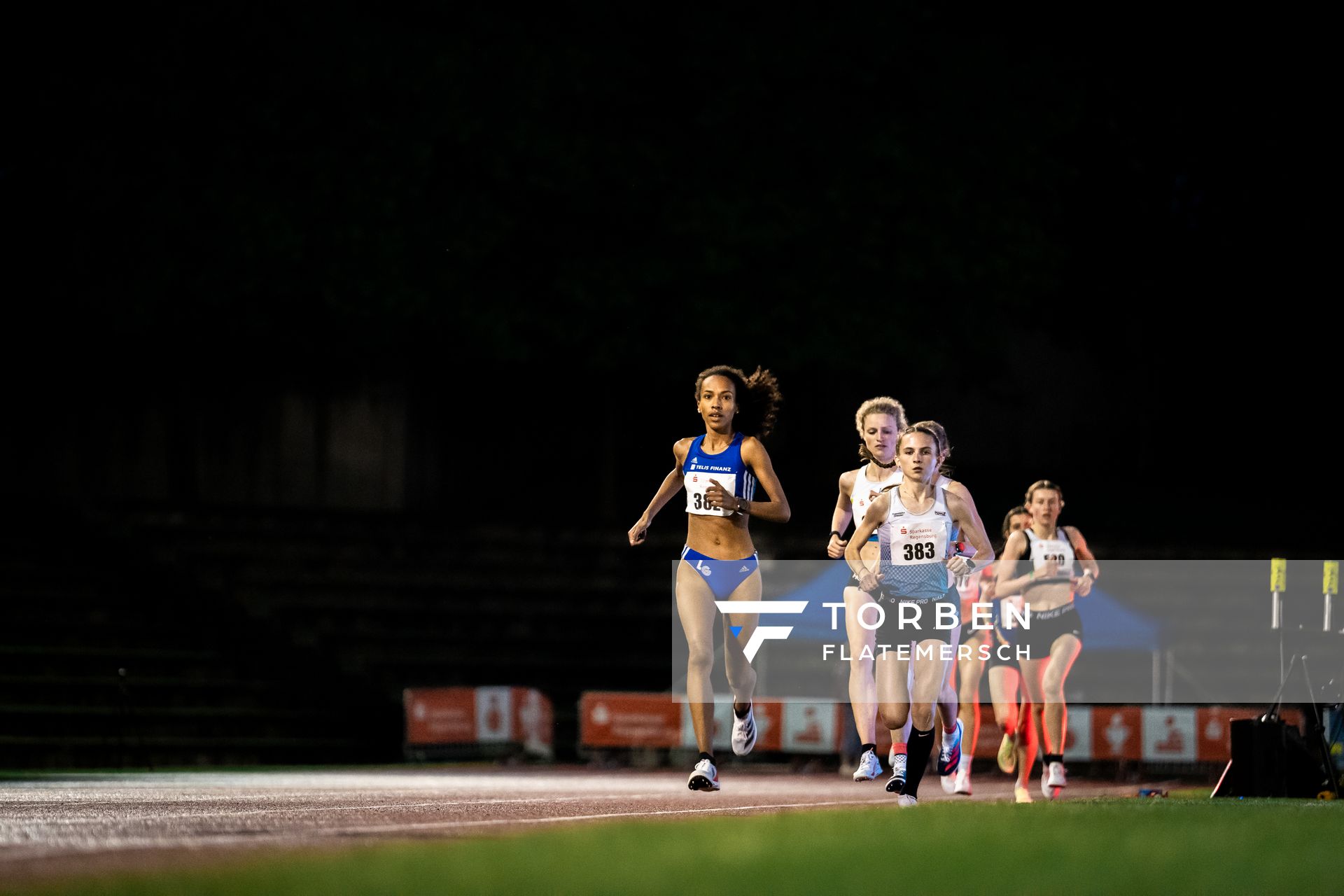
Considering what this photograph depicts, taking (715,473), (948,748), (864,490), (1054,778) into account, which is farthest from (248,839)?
(1054,778)

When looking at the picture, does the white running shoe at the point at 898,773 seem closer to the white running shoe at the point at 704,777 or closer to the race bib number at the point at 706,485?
the white running shoe at the point at 704,777

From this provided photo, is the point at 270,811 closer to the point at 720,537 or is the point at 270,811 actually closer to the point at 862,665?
the point at 720,537

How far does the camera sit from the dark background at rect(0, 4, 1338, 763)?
29.9 metres

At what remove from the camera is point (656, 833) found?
9.76 m

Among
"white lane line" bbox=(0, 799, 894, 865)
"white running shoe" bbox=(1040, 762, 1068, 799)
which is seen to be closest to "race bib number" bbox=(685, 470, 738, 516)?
"white lane line" bbox=(0, 799, 894, 865)

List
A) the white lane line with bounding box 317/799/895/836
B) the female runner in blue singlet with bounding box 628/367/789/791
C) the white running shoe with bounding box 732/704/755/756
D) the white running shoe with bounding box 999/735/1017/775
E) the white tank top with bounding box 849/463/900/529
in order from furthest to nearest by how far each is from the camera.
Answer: the white running shoe with bounding box 999/735/1017/775, the white tank top with bounding box 849/463/900/529, the white running shoe with bounding box 732/704/755/756, the female runner in blue singlet with bounding box 628/367/789/791, the white lane line with bounding box 317/799/895/836

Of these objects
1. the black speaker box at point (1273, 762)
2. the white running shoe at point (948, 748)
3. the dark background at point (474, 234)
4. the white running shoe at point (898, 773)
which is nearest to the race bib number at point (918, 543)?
the white running shoe at point (898, 773)

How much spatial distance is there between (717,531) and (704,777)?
1.54 metres

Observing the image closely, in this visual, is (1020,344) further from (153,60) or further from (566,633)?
(153,60)

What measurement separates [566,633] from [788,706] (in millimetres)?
4840

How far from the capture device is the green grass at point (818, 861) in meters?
7.56

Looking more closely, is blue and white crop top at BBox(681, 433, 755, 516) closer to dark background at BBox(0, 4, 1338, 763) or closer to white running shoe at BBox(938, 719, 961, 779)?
white running shoe at BBox(938, 719, 961, 779)

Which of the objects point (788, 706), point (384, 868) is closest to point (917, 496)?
point (384, 868)

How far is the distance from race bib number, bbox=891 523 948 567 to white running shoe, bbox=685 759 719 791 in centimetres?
174
